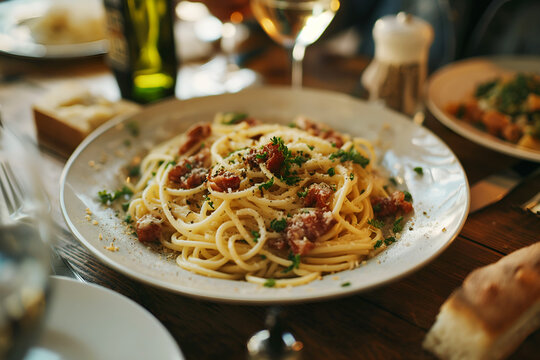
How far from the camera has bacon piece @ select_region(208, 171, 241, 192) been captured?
1.98 metres

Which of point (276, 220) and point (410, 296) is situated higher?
point (276, 220)

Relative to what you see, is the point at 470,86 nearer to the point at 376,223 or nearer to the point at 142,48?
the point at 376,223

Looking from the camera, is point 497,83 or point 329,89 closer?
point 497,83

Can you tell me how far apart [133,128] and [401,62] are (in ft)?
5.53

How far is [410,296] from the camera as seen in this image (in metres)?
1.74

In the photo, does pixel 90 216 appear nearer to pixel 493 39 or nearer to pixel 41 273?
pixel 41 273

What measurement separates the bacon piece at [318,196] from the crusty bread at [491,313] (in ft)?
2.17

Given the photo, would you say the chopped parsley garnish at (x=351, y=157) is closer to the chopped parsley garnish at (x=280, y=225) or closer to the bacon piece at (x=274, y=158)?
the bacon piece at (x=274, y=158)

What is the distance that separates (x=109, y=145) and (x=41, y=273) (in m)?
1.37

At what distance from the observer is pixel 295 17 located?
2668 millimetres

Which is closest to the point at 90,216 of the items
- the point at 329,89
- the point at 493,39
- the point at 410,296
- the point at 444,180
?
the point at 410,296

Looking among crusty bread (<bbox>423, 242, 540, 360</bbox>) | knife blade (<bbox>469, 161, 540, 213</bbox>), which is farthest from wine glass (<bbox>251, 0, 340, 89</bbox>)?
crusty bread (<bbox>423, 242, 540, 360</bbox>)

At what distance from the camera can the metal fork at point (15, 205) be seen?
1756 millimetres

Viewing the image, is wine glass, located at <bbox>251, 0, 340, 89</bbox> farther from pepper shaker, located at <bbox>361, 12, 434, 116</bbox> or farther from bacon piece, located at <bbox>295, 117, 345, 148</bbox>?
bacon piece, located at <bbox>295, 117, 345, 148</bbox>
